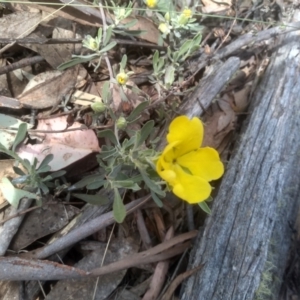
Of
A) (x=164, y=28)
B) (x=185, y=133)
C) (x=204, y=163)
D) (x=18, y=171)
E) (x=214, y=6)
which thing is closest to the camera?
(x=185, y=133)

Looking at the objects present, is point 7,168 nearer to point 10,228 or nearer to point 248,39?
point 10,228

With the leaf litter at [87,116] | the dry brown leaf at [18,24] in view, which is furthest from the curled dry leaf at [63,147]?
the dry brown leaf at [18,24]

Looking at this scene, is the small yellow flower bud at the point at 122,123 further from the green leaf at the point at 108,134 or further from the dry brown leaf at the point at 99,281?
the dry brown leaf at the point at 99,281

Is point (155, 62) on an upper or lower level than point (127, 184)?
upper

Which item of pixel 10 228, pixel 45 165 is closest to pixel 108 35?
pixel 45 165

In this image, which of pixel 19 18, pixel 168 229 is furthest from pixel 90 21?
pixel 168 229

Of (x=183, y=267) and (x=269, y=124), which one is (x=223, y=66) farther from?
(x=183, y=267)
